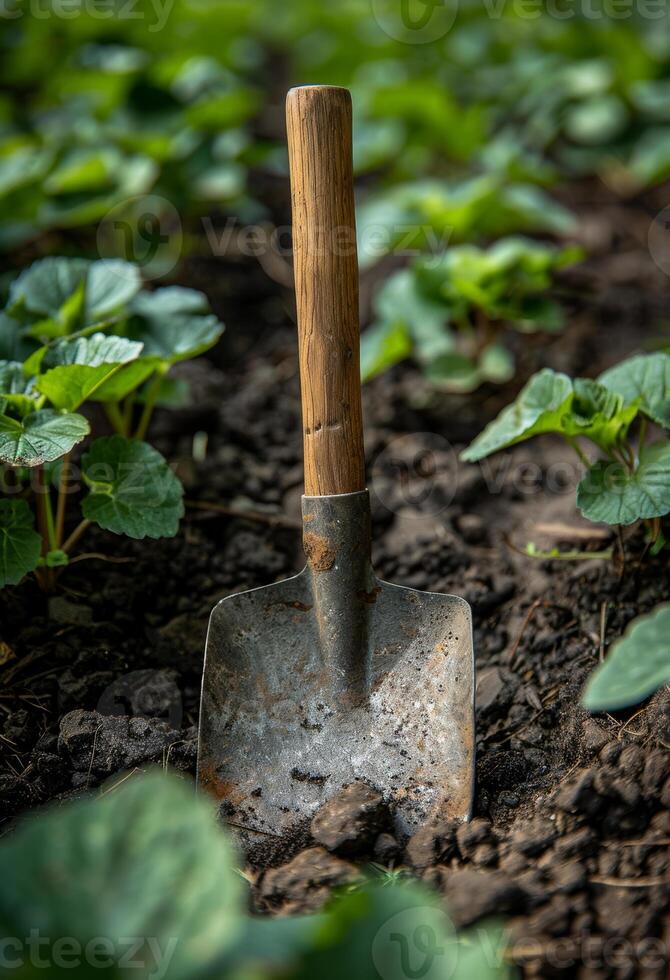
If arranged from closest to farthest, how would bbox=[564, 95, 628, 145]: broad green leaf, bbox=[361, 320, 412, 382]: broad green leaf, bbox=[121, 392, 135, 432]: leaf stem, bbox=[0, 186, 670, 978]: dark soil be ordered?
bbox=[0, 186, 670, 978]: dark soil < bbox=[121, 392, 135, 432]: leaf stem < bbox=[361, 320, 412, 382]: broad green leaf < bbox=[564, 95, 628, 145]: broad green leaf

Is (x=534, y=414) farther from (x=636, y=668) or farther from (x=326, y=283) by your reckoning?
(x=636, y=668)

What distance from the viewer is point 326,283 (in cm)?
133

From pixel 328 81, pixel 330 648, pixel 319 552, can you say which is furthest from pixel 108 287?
pixel 328 81

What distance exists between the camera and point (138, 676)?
142 cm

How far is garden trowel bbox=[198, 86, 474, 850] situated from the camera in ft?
4.08

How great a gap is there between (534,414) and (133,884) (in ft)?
3.10

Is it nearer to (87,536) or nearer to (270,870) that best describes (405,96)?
(87,536)

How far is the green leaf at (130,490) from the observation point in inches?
52.9

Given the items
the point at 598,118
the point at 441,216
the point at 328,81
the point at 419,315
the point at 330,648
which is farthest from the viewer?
the point at 328,81

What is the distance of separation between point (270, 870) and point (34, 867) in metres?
0.43

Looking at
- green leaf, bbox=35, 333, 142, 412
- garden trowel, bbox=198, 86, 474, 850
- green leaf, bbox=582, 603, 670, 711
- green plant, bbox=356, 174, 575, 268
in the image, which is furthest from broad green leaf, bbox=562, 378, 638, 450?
green plant, bbox=356, 174, 575, 268

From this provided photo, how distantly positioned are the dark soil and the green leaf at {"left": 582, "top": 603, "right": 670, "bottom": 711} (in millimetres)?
239

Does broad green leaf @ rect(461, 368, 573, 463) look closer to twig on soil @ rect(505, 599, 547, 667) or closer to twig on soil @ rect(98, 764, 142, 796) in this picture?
twig on soil @ rect(505, 599, 547, 667)

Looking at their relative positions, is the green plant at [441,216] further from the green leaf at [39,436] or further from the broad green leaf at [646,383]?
the green leaf at [39,436]
